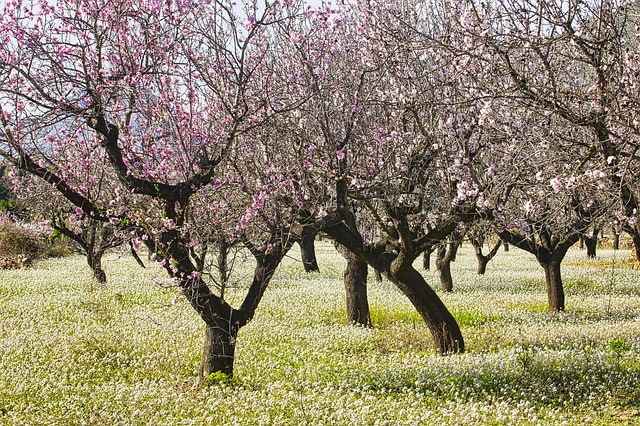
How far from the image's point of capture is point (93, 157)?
10.8 meters

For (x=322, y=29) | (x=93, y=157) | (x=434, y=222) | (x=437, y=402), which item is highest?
(x=322, y=29)

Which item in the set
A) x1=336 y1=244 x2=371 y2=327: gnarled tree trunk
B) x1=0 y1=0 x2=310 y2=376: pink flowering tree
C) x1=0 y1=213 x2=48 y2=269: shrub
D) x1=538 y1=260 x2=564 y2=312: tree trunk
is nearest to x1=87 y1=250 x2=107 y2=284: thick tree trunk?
x1=0 y1=213 x2=48 y2=269: shrub

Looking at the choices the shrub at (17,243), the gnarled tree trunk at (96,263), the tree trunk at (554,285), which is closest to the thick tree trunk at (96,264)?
the gnarled tree trunk at (96,263)

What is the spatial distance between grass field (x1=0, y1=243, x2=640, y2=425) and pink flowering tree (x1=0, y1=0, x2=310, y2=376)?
1.30 m

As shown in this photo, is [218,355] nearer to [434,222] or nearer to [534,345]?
[434,222]

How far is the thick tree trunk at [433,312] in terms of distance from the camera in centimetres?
1253

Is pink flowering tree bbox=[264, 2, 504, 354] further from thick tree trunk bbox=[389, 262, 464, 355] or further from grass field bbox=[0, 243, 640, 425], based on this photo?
grass field bbox=[0, 243, 640, 425]

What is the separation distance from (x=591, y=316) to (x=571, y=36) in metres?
13.6

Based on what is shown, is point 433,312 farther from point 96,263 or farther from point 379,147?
point 96,263

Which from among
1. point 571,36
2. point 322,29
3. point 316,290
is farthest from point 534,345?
point 316,290

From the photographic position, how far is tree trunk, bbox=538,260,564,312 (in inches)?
730

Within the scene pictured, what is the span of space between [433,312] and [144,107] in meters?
6.92

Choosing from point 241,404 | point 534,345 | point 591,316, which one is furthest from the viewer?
point 591,316

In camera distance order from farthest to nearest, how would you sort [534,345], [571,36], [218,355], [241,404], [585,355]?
1. [534,345]
2. [585,355]
3. [218,355]
4. [241,404]
5. [571,36]
